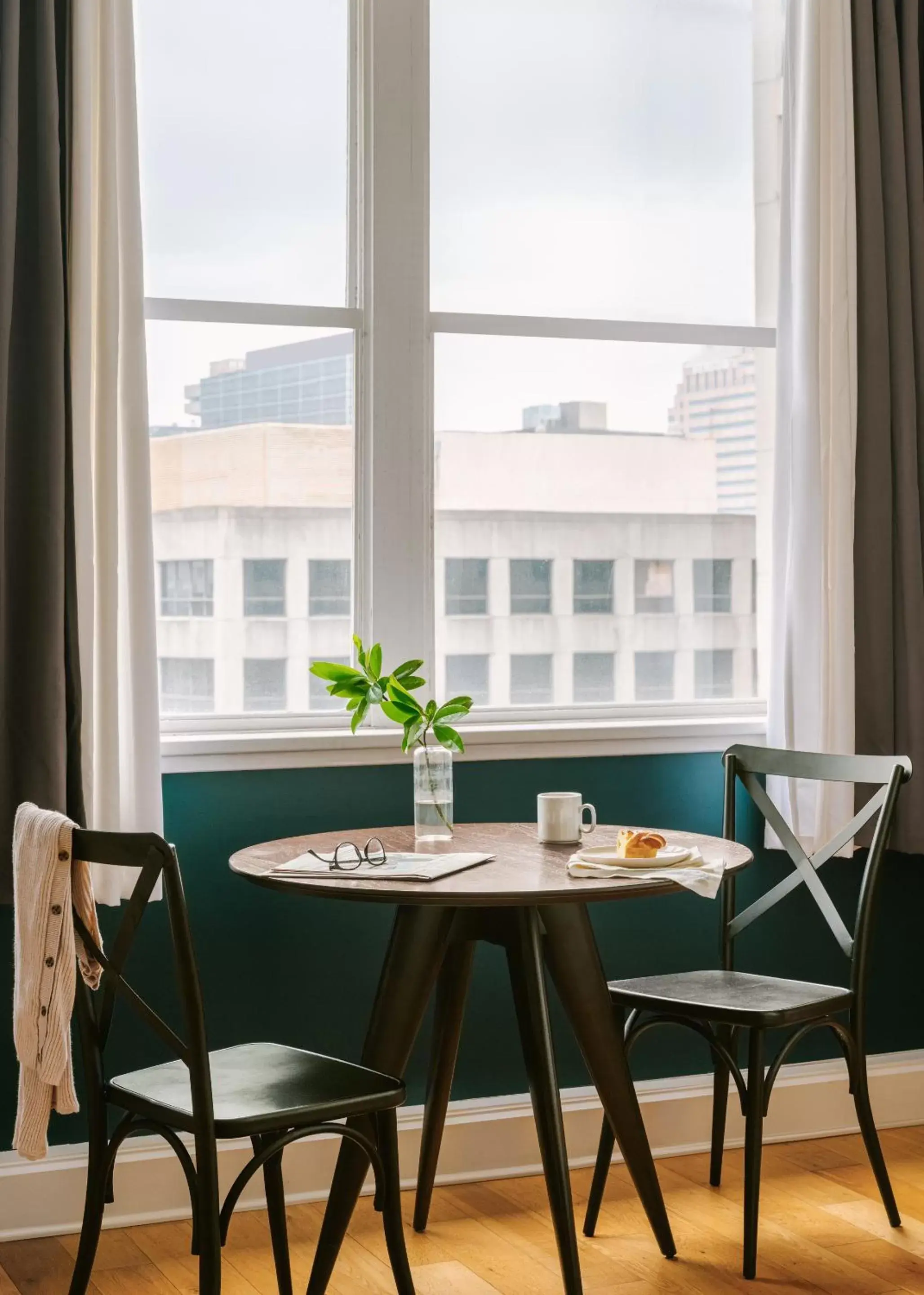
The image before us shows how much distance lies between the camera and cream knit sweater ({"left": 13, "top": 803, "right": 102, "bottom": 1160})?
1.89 m

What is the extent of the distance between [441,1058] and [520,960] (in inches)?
18.1

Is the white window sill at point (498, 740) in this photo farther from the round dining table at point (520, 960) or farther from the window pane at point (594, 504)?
the round dining table at point (520, 960)

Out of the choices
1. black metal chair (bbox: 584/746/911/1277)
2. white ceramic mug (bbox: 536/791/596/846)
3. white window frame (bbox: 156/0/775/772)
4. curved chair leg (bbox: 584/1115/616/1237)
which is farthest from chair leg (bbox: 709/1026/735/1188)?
white window frame (bbox: 156/0/775/772)

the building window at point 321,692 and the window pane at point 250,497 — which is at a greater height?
the window pane at point 250,497

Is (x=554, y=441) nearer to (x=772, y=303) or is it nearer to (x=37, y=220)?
(x=772, y=303)

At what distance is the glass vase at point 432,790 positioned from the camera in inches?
100

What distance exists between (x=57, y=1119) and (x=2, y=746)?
74cm

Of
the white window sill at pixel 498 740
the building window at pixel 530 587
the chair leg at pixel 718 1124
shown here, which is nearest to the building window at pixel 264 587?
the white window sill at pixel 498 740

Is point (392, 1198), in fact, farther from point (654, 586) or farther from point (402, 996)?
point (654, 586)

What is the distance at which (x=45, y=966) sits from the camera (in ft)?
6.23

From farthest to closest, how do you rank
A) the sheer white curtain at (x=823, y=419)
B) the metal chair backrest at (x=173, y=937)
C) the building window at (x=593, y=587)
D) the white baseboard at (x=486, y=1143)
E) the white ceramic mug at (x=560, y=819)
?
the building window at (x=593, y=587) → the sheer white curtain at (x=823, y=419) → the white baseboard at (x=486, y=1143) → the white ceramic mug at (x=560, y=819) → the metal chair backrest at (x=173, y=937)

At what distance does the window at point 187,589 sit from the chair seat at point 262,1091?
3.21ft

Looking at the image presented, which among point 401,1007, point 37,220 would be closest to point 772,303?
point 37,220

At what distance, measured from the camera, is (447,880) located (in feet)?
7.06
